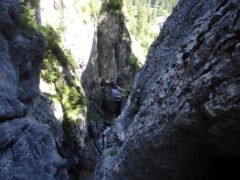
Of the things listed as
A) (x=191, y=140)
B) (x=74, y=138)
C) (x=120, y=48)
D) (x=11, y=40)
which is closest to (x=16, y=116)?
(x=11, y=40)

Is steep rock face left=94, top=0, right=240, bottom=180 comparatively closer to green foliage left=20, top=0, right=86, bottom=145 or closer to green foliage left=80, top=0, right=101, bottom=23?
green foliage left=20, top=0, right=86, bottom=145

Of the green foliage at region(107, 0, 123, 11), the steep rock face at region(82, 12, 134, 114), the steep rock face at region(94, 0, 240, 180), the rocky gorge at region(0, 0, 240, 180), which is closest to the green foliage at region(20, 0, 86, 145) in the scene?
the rocky gorge at region(0, 0, 240, 180)

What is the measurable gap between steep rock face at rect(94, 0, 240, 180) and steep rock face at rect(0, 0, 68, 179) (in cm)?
359

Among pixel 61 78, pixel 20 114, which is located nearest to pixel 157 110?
pixel 20 114

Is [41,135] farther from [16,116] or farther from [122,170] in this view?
[122,170]

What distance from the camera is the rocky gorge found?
892 centimetres

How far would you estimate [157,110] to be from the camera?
40.8 feet

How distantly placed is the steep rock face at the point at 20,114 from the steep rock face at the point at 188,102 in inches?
141

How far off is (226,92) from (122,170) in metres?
8.20

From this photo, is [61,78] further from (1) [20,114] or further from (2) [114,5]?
(2) [114,5]

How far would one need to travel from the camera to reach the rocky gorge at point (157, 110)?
29.3ft

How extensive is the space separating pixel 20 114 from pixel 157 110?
18.2ft

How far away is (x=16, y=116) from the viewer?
43.8ft

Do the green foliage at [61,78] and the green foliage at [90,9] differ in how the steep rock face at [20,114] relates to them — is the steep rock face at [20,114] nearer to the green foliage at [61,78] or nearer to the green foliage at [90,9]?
the green foliage at [61,78]
